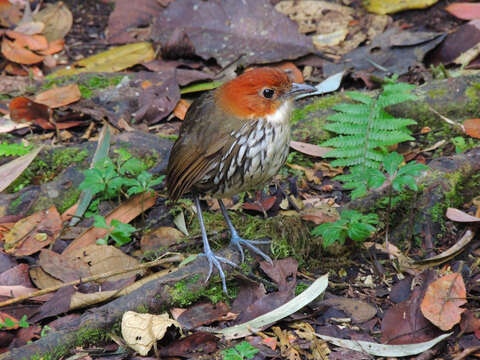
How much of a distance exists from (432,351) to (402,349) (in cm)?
15

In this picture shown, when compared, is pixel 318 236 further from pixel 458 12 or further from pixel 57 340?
pixel 458 12

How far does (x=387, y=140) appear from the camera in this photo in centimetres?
452

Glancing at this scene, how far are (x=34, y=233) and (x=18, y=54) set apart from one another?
2.72m

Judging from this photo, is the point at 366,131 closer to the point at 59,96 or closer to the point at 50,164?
the point at 50,164

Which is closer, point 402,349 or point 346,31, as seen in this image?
point 402,349

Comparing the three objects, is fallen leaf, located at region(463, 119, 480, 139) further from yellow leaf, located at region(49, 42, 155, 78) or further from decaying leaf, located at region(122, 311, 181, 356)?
yellow leaf, located at region(49, 42, 155, 78)

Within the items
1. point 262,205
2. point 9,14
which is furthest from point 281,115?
point 9,14

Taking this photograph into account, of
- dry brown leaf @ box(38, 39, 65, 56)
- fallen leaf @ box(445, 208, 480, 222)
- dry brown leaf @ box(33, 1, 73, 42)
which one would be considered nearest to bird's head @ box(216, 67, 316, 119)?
fallen leaf @ box(445, 208, 480, 222)

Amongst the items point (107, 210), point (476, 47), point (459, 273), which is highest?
point (476, 47)

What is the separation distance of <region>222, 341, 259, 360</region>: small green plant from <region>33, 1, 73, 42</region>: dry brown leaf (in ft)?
15.9

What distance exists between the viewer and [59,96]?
5812mm

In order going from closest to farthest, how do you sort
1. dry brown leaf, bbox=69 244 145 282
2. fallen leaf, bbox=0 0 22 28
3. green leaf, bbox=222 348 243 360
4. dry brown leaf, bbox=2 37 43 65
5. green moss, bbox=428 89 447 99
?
1. green leaf, bbox=222 348 243 360
2. dry brown leaf, bbox=69 244 145 282
3. green moss, bbox=428 89 447 99
4. dry brown leaf, bbox=2 37 43 65
5. fallen leaf, bbox=0 0 22 28

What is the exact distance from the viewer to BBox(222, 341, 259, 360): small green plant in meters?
3.20

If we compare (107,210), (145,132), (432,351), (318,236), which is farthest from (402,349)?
(145,132)
